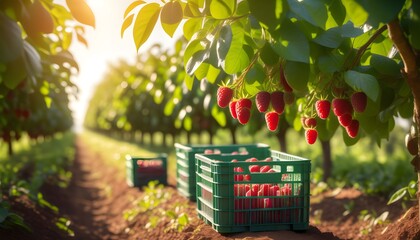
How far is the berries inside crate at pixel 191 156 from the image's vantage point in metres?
6.68

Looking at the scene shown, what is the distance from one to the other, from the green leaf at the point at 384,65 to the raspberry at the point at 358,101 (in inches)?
10.4

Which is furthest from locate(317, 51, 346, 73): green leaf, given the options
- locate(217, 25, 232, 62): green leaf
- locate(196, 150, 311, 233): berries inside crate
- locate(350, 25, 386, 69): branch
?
locate(196, 150, 311, 233): berries inside crate

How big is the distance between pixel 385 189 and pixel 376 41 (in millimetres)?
4415

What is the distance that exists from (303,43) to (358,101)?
85cm

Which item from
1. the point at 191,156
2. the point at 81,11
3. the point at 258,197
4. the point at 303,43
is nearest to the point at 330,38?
the point at 303,43

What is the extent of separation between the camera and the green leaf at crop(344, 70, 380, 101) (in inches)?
105

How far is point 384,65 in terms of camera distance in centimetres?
338

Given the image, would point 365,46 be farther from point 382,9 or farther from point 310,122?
point 382,9

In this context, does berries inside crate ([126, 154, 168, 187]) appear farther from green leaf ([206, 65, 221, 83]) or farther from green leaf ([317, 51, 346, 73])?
green leaf ([317, 51, 346, 73])

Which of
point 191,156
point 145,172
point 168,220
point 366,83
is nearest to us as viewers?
point 366,83

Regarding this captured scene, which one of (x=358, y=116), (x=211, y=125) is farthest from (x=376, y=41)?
(x=211, y=125)

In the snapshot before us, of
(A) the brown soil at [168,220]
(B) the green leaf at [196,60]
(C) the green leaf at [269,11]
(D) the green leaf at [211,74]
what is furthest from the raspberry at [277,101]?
(A) the brown soil at [168,220]

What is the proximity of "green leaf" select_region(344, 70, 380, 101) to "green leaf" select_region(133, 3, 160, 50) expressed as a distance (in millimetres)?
1136

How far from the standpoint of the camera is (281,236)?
438 centimetres
